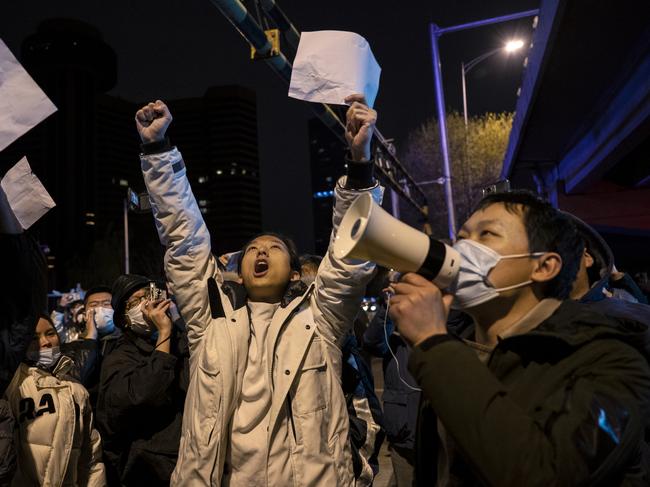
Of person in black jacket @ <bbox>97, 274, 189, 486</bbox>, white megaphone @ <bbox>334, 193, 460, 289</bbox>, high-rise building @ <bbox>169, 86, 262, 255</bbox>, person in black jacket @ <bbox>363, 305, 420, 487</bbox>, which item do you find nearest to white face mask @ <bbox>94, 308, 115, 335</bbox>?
person in black jacket @ <bbox>97, 274, 189, 486</bbox>

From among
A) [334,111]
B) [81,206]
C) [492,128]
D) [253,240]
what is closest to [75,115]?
[81,206]

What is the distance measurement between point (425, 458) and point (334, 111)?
8713 millimetres

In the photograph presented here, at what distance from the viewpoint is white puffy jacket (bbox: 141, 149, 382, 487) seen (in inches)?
93.8

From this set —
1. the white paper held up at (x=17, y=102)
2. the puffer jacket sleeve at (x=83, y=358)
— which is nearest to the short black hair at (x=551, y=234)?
the white paper held up at (x=17, y=102)

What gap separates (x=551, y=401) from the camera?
1373mm

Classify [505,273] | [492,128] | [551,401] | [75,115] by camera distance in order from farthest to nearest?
[75,115] < [492,128] < [505,273] < [551,401]

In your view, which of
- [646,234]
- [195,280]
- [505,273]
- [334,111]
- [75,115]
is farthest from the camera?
[75,115]

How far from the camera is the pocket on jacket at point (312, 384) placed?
2.46m

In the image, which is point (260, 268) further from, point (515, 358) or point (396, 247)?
point (515, 358)

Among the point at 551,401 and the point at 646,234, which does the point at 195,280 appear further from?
the point at 646,234

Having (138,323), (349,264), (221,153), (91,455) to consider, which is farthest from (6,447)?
(221,153)

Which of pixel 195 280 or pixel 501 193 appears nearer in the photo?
pixel 501 193

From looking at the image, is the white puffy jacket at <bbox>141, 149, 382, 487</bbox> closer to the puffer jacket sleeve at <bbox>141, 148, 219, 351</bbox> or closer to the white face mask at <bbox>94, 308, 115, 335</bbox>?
the puffer jacket sleeve at <bbox>141, 148, 219, 351</bbox>

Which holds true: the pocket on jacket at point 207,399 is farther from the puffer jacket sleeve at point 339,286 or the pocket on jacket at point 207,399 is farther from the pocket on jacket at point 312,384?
the puffer jacket sleeve at point 339,286
